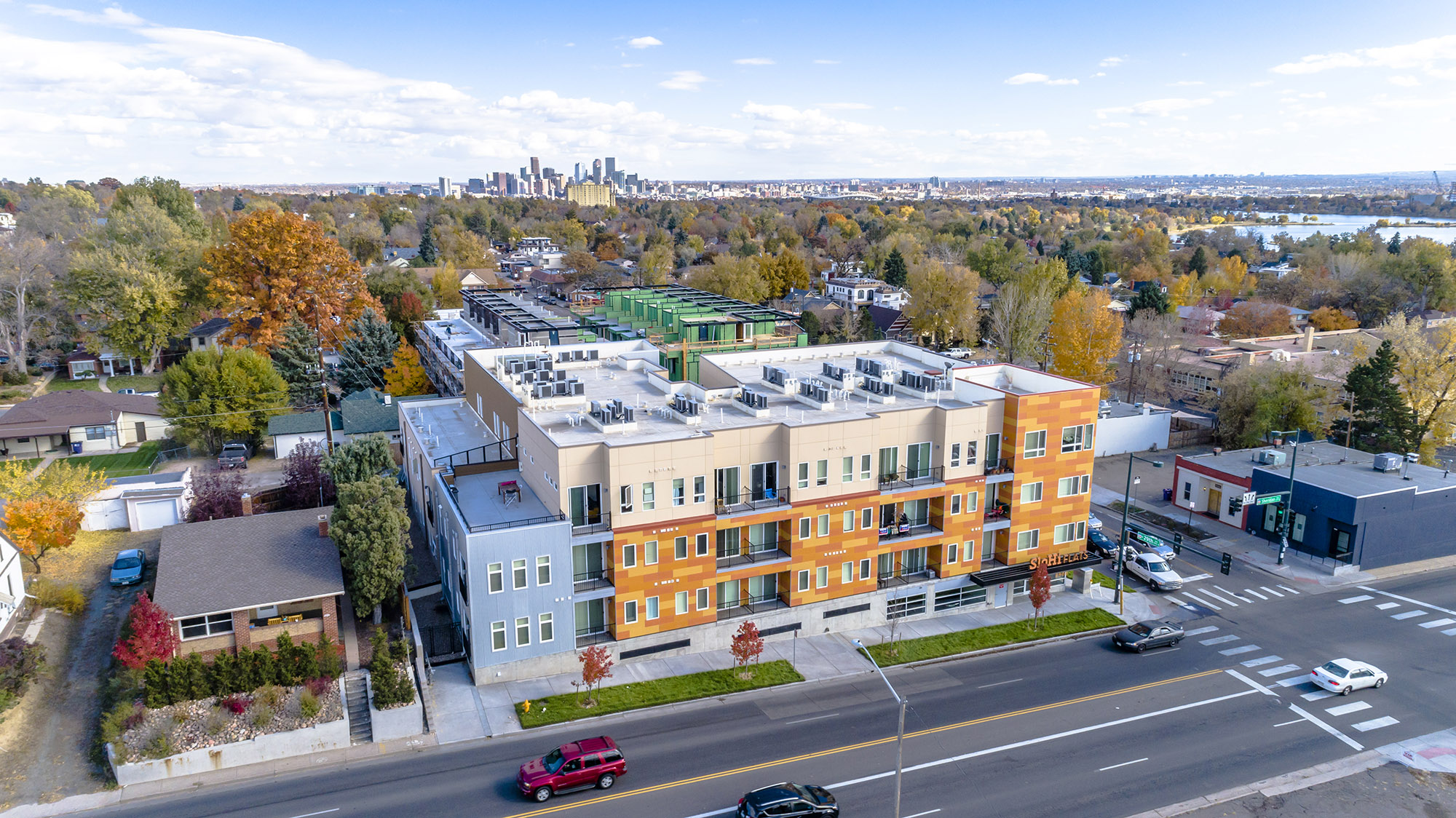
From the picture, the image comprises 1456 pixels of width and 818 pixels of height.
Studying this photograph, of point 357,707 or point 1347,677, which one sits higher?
point 357,707

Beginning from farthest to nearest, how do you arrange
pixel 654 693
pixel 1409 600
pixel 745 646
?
pixel 1409 600, pixel 745 646, pixel 654 693

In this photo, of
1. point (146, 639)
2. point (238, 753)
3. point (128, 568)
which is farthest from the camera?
point (128, 568)

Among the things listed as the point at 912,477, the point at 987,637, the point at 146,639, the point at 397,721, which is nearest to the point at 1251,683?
the point at 987,637

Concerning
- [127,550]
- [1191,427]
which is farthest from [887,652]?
[1191,427]

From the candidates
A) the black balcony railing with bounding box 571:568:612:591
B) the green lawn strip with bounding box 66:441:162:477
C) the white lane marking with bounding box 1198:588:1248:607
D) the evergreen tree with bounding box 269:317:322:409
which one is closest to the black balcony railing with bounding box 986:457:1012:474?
the white lane marking with bounding box 1198:588:1248:607

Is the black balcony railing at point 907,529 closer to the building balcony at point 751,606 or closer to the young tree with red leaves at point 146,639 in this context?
the building balcony at point 751,606

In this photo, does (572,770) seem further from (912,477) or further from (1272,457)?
(1272,457)

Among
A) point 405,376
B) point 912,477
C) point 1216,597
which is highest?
point 912,477

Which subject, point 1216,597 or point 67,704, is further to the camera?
point 1216,597

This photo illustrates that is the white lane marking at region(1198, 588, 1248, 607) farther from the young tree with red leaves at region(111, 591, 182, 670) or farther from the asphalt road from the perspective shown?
the young tree with red leaves at region(111, 591, 182, 670)
